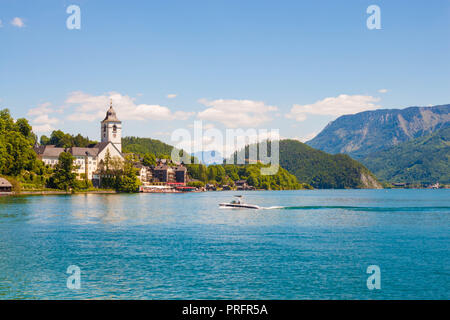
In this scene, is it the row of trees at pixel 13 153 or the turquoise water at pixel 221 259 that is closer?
the turquoise water at pixel 221 259

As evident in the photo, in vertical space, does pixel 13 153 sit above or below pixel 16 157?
above

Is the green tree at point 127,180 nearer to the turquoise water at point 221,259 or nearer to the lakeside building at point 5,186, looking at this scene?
the lakeside building at point 5,186

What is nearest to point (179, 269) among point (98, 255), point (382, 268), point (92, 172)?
point (98, 255)

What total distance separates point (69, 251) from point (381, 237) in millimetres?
35965

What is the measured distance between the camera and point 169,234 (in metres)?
55.7

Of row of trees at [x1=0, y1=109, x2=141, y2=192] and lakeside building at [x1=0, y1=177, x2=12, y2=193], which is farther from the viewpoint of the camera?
row of trees at [x1=0, y1=109, x2=141, y2=192]

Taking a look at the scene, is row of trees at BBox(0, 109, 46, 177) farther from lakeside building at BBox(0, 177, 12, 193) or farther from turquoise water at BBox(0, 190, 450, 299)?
turquoise water at BBox(0, 190, 450, 299)

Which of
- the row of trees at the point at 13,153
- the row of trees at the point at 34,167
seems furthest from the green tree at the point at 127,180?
the row of trees at the point at 13,153

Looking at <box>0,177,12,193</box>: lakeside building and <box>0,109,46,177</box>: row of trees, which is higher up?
<box>0,109,46,177</box>: row of trees

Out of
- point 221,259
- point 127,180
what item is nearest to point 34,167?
point 127,180

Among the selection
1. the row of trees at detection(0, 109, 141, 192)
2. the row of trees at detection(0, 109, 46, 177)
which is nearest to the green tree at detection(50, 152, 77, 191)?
the row of trees at detection(0, 109, 141, 192)

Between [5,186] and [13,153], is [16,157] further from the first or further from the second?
[5,186]

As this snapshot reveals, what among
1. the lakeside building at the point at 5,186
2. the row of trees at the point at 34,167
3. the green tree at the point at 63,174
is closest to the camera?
the lakeside building at the point at 5,186
